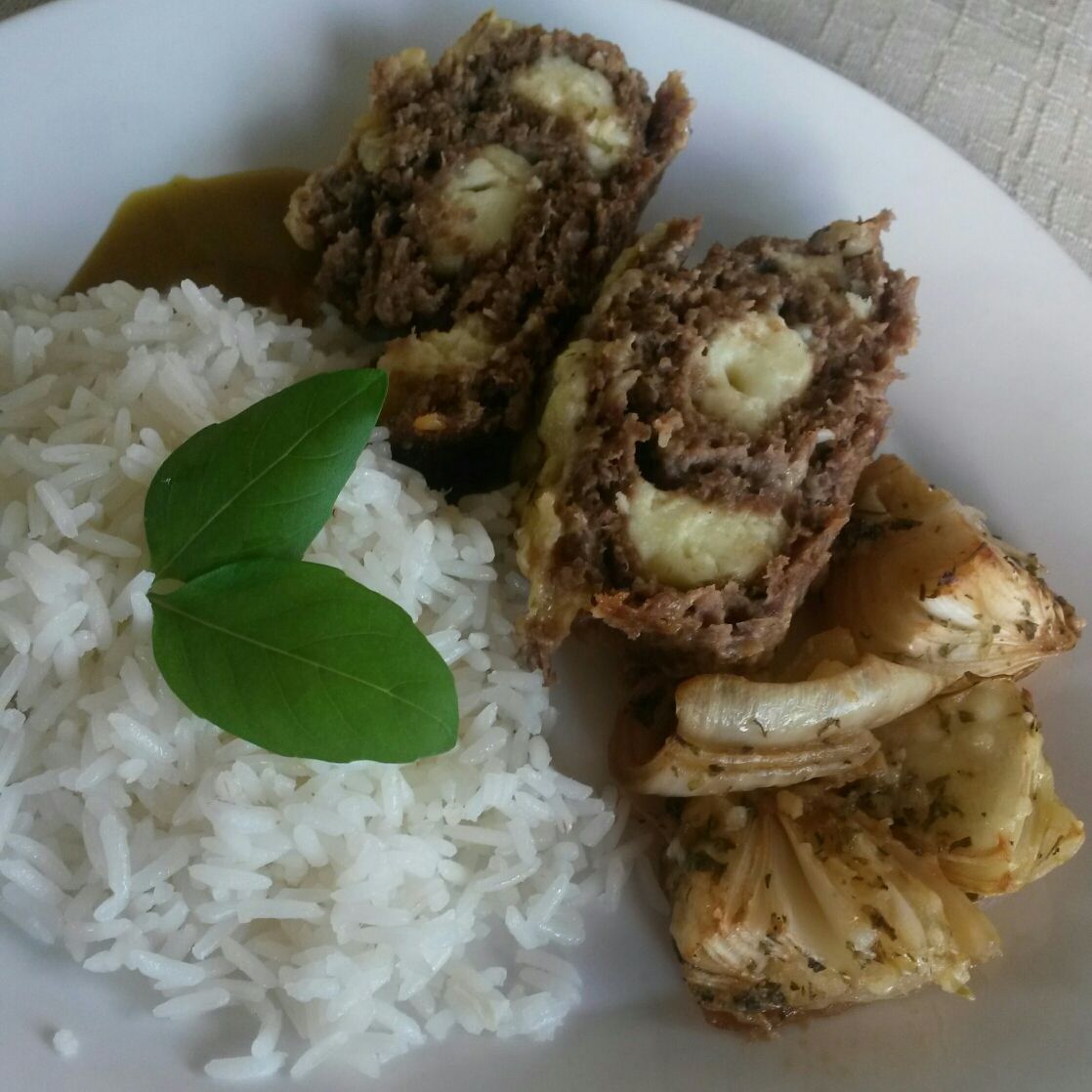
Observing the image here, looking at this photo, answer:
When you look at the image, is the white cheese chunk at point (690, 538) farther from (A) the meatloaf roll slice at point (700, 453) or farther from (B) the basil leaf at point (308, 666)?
(B) the basil leaf at point (308, 666)

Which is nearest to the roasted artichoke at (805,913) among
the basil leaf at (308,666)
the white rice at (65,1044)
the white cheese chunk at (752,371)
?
the basil leaf at (308,666)

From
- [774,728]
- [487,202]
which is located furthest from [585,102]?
[774,728]

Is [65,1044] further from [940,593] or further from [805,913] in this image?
[940,593]

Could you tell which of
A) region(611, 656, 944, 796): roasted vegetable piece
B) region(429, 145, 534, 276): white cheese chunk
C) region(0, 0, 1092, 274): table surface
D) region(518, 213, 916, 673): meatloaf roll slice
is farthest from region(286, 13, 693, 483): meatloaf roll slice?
region(0, 0, 1092, 274): table surface

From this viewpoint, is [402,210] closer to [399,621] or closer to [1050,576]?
[399,621]

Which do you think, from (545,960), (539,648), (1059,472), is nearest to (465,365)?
(539,648)

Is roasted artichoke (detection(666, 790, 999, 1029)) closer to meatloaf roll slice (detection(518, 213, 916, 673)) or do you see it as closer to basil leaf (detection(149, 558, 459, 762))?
meatloaf roll slice (detection(518, 213, 916, 673))
